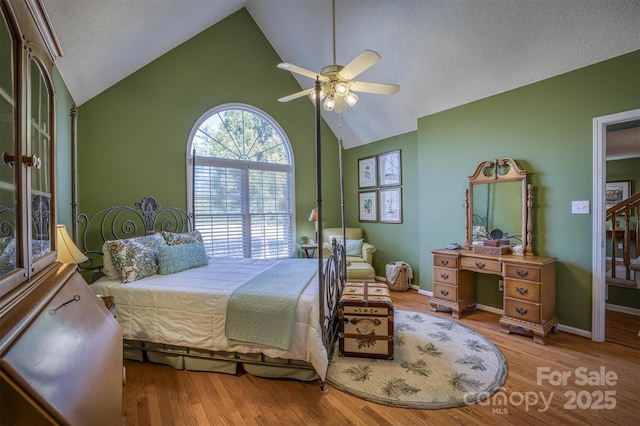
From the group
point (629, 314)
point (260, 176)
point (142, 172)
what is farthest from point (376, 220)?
point (142, 172)

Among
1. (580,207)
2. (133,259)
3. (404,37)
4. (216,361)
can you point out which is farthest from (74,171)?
(580,207)

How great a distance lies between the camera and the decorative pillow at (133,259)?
252 centimetres

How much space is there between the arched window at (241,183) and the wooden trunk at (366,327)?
2.60 m

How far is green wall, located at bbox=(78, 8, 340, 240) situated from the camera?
3.27 metres

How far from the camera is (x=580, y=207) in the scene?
9.09 feet

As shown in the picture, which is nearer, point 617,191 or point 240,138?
point 617,191

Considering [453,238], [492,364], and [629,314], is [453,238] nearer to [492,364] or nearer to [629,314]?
[492,364]

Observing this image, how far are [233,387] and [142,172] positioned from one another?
285 centimetres

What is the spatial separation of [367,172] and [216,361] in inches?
156

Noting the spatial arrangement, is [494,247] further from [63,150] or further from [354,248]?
[63,150]

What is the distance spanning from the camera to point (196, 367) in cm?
226

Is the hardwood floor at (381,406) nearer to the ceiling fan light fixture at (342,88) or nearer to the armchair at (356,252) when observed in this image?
the armchair at (356,252)

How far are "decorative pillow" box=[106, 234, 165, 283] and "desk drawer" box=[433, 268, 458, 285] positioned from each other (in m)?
3.18

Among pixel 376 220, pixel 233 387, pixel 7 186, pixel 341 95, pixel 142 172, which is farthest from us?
pixel 376 220
